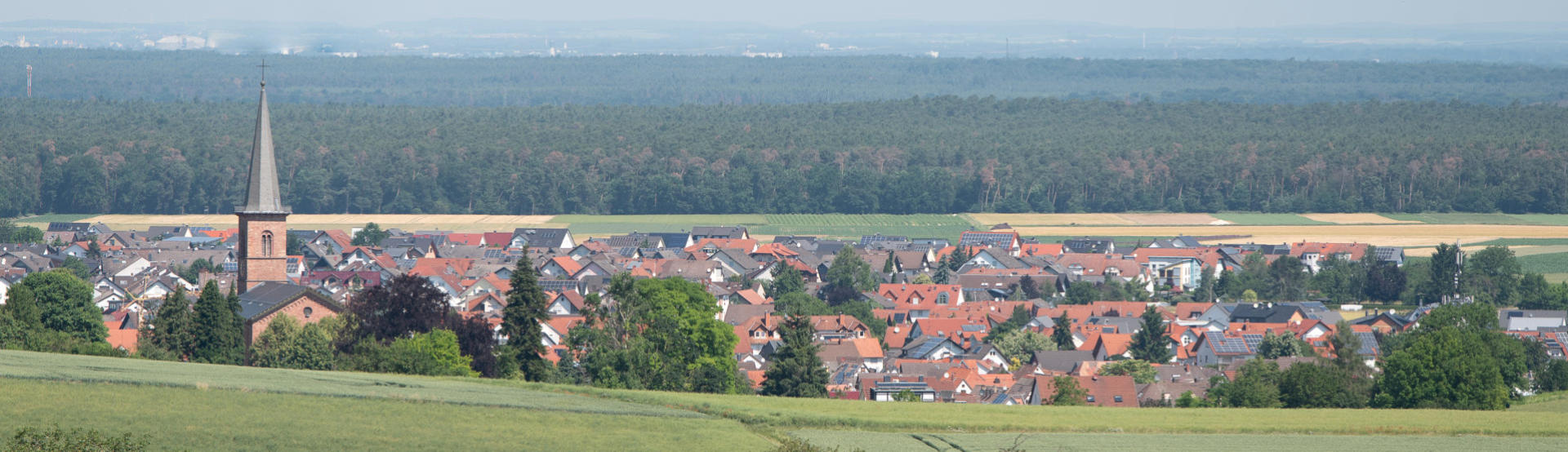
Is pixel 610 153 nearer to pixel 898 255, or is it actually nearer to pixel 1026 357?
pixel 898 255

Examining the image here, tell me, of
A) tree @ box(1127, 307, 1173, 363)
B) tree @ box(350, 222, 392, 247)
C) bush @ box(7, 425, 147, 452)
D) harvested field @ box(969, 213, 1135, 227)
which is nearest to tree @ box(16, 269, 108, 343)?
bush @ box(7, 425, 147, 452)

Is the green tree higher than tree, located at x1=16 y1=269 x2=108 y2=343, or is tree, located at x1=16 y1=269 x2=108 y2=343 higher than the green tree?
tree, located at x1=16 y1=269 x2=108 y2=343

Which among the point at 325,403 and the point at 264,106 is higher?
the point at 264,106

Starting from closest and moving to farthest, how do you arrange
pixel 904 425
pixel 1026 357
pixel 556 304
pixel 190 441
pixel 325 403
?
pixel 190 441
pixel 325 403
pixel 904 425
pixel 1026 357
pixel 556 304

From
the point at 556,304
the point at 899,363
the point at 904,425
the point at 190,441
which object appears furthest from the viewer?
the point at 556,304

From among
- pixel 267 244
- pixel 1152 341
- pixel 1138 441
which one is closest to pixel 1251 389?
pixel 1138 441

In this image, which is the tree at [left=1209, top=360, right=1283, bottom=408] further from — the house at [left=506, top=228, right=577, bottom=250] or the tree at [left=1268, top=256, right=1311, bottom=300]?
the house at [left=506, top=228, right=577, bottom=250]

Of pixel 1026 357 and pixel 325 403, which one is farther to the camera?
pixel 1026 357

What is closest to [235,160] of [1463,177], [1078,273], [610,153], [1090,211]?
[610,153]

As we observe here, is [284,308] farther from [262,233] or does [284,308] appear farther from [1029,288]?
[1029,288]
